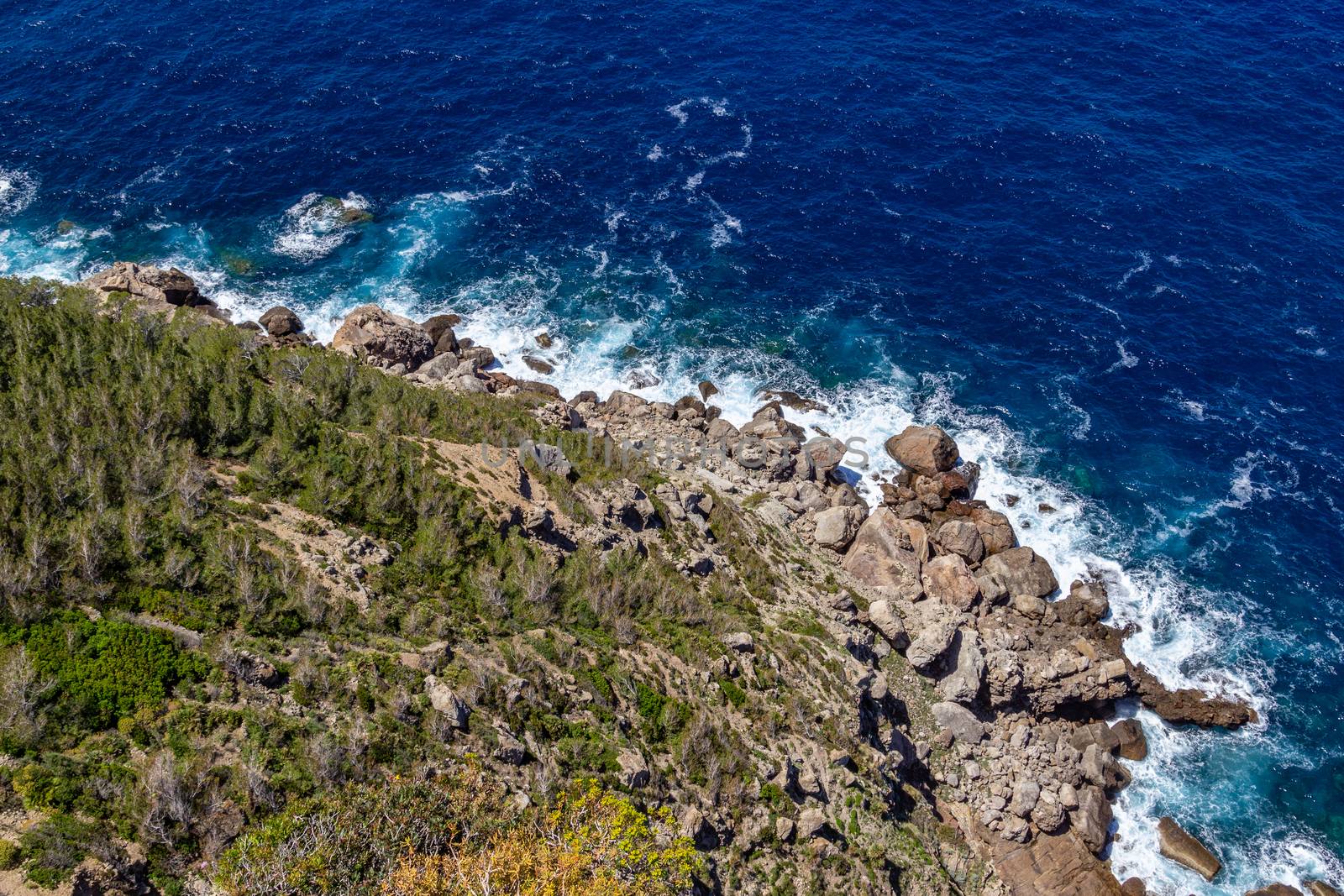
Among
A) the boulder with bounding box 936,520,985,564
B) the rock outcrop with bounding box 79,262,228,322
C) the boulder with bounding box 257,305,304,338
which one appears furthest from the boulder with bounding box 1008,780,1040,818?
the rock outcrop with bounding box 79,262,228,322

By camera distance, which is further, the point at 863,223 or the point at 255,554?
the point at 863,223

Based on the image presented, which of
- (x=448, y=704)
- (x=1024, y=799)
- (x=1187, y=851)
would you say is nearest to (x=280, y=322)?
(x=448, y=704)

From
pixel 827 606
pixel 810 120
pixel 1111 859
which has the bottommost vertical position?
pixel 1111 859

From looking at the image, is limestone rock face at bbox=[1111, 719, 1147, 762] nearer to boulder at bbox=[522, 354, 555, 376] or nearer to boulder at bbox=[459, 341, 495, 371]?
boulder at bbox=[522, 354, 555, 376]

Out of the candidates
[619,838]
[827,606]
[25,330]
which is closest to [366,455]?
[25,330]

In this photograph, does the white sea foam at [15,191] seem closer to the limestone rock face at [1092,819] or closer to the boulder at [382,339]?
the boulder at [382,339]

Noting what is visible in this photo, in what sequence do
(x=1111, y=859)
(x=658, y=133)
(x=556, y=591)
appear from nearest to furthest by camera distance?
(x=556, y=591) → (x=1111, y=859) → (x=658, y=133)

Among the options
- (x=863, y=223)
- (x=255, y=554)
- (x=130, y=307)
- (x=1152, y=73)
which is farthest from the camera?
(x=1152, y=73)

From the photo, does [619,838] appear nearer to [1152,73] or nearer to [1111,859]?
[1111,859]

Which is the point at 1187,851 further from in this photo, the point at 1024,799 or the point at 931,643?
the point at 931,643

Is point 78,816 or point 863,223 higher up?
point 78,816
